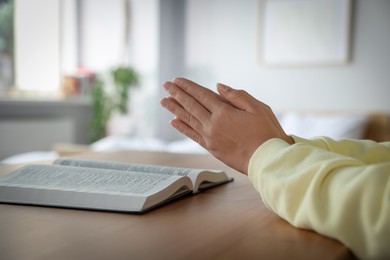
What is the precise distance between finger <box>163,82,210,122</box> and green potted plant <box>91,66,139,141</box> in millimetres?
3312

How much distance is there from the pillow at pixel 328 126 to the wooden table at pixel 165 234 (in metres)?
2.67

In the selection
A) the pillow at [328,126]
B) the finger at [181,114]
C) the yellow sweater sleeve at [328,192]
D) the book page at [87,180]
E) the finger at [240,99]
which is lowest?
the pillow at [328,126]

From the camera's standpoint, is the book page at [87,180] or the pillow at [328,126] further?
the pillow at [328,126]

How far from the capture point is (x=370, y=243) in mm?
569

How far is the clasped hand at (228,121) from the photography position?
0.76 m

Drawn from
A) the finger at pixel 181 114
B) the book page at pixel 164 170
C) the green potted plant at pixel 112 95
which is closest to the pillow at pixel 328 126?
the green potted plant at pixel 112 95

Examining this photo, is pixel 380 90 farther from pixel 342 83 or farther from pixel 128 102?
pixel 128 102

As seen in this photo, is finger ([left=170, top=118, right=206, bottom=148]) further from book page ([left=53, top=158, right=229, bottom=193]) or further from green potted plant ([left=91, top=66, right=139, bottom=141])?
green potted plant ([left=91, top=66, right=139, bottom=141])

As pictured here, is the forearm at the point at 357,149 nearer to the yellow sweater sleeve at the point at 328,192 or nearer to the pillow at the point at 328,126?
the yellow sweater sleeve at the point at 328,192

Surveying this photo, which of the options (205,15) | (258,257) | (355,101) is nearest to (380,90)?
(355,101)

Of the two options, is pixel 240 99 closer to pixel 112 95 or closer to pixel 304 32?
pixel 304 32

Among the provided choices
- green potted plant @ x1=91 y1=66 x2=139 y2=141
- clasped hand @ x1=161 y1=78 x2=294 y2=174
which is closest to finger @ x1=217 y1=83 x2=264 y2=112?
clasped hand @ x1=161 y1=78 x2=294 y2=174

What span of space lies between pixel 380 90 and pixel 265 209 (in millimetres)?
3204

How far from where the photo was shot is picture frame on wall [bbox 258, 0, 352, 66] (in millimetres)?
3756
